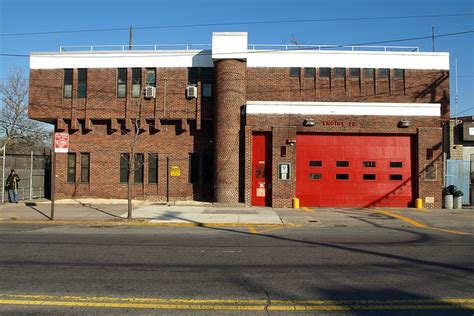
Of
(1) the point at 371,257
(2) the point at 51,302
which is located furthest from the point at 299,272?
(2) the point at 51,302

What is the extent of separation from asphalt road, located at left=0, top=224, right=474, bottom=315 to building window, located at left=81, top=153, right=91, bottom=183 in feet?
44.4

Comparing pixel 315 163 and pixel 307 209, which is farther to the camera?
pixel 315 163

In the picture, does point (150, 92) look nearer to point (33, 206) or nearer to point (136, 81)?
point (136, 81)

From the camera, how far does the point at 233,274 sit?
7730 millimetres

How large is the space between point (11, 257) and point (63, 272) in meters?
2.09

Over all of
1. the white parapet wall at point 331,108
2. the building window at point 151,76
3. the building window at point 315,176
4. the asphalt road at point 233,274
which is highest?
the building window at point 151,76

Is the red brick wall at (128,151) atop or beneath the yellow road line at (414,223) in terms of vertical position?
atop

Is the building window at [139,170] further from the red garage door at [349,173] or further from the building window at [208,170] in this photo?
the red garage door at [349,173]

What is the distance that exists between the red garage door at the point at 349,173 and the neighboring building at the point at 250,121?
2.1 inches

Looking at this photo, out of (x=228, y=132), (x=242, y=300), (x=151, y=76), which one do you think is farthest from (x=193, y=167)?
(x=242, y=300)

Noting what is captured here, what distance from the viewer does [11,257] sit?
9.15 m

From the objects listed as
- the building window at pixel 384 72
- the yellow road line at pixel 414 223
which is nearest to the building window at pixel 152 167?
the yellow road line at pixel 414 223

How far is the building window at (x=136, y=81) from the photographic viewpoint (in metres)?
25.9

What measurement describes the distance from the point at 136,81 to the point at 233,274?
66.1ft
